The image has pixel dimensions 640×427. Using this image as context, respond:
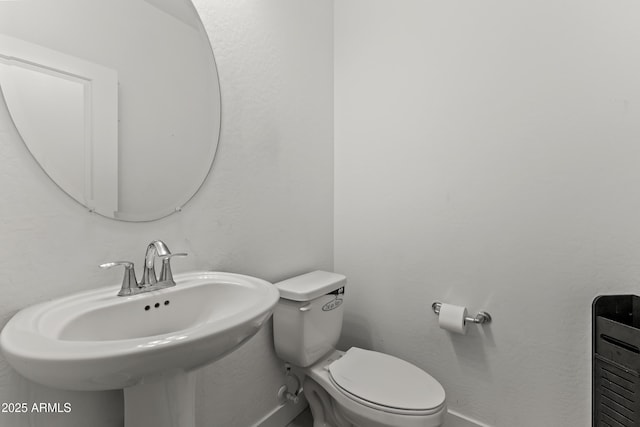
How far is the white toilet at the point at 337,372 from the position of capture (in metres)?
1.02

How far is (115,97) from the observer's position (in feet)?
2.93

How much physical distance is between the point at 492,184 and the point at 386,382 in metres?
0.93

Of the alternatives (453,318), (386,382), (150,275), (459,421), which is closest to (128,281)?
(150,275)

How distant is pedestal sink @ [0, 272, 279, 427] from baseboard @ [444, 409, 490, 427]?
1179 millimetres

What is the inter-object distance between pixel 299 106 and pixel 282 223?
594mm

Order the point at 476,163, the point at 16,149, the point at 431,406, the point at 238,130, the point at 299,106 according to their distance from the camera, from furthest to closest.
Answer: the point at 299,106
the point at 476,163
the point at 238,130
the point at 431,406
the point at 16,149

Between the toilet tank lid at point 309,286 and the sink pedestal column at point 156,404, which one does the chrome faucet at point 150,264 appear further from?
the toilet tank lid at point 309,286

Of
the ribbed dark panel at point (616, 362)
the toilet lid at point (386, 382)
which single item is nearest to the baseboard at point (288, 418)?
the toilet lid at point (386, 382)

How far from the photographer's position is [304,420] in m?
1.51

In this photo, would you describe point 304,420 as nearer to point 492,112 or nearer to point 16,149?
point 16,149

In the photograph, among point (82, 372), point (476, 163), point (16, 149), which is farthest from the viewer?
point (476, 163)

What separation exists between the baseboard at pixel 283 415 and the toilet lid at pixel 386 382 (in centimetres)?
39

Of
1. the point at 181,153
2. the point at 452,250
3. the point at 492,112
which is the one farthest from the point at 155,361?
the point at 492,112

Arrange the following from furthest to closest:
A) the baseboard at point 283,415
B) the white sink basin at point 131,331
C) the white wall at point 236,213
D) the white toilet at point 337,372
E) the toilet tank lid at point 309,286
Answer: the baseboard at point 283,415, the toilet tank lid at point 309,286, the white toilet at point 337,372, the white wall at point 236,213, the white sink basin at point 131,331
